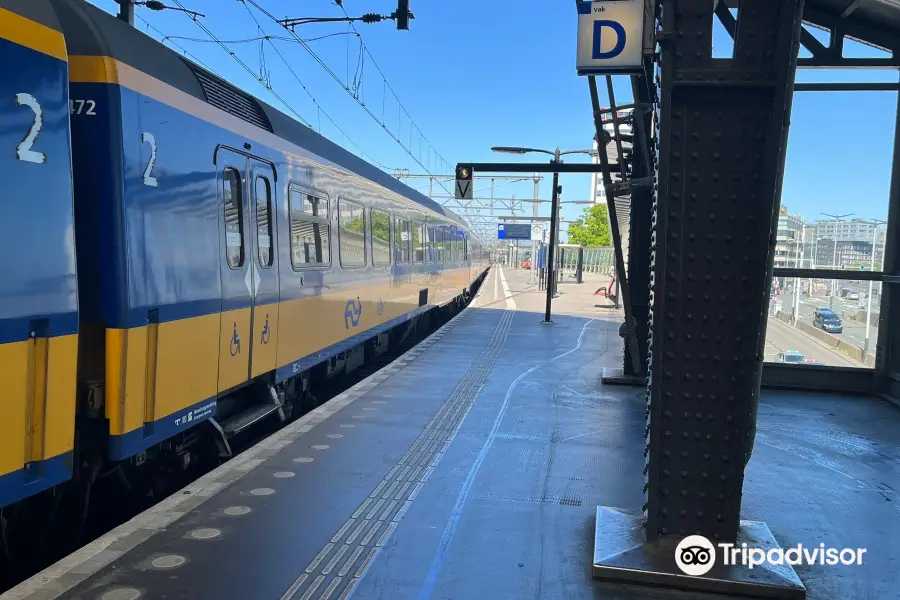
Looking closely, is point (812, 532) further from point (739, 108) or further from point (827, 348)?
point (827, 348)

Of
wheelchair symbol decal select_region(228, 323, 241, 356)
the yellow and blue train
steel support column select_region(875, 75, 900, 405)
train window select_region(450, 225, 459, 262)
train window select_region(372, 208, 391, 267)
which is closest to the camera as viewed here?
the yellow and blue train

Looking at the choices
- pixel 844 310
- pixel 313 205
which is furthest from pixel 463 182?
pixel 844 310

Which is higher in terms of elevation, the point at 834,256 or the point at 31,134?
the point at 31,134

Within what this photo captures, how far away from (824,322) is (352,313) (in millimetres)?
5701

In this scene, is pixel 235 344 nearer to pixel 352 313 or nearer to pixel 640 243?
pixel 352 313

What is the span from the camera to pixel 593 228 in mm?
57062

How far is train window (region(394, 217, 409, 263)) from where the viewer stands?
11.8 meters

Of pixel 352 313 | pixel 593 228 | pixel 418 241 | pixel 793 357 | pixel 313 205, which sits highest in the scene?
pixel 593 228

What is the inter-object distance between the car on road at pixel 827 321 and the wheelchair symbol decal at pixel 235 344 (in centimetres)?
653

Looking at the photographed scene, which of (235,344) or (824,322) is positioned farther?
(824,322)

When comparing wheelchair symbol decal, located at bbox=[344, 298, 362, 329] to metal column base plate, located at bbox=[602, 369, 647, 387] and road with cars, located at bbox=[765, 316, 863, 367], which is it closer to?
metal column base plate, located at bbox=[602, 369, 647, 387]

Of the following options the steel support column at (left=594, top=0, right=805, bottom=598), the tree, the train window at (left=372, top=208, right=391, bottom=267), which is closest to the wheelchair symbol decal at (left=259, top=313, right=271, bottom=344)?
the steel support column at (left=594, top=0, right=805, bottom=598)

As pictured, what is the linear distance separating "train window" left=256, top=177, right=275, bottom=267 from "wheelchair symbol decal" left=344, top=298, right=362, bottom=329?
103 inches

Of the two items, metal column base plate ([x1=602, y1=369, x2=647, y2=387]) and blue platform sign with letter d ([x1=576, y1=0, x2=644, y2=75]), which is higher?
blue platform sign with letter d ([x1=576, y1=0, x2=644, y2=75])
